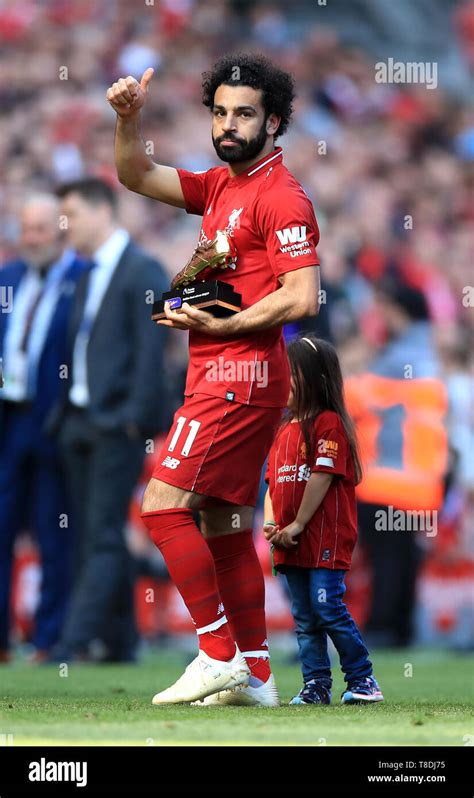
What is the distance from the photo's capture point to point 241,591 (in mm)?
5551

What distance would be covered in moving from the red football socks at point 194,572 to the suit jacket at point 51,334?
4215mm

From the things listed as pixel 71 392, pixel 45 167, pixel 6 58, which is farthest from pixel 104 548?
pixel 6 58

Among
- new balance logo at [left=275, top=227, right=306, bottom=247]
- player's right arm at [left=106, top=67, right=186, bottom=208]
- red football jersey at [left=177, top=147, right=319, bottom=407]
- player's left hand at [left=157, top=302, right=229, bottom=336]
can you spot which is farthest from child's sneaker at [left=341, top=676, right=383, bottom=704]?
player's right arm at [left=106, top=67, right=186, bottom=208]

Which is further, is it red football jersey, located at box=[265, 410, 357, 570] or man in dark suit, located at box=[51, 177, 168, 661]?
man in dark suit, located at box=[51, 177, 168, 661]

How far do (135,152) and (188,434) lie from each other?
107 centimetres

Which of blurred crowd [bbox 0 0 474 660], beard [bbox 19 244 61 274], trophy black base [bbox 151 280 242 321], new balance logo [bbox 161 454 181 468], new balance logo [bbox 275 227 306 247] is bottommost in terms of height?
new balance logo [bbox 161 454 181 468]

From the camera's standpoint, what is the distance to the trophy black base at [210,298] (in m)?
5.16

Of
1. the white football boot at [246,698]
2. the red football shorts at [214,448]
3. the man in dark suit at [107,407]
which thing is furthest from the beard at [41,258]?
the white football boot at [246,698]

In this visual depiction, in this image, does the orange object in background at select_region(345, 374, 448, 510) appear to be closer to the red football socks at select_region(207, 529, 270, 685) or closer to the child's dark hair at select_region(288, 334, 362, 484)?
the child's dark hair at select_region(288, 334, 362, 484)

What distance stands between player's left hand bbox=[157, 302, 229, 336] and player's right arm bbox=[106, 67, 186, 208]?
1.95ft

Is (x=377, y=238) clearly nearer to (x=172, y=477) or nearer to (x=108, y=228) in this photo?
(x=108, y=228)

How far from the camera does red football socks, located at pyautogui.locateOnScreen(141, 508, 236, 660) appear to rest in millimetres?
5180

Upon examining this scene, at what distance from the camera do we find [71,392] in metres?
8.82

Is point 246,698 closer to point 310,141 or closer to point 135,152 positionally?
point 135,152
